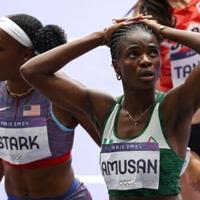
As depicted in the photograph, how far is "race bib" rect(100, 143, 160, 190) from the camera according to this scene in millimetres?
2064

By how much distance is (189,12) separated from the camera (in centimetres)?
257

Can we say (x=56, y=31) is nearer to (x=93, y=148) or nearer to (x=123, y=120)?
(x=123, y=120)

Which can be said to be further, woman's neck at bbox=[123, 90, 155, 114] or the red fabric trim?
the red fabric trim

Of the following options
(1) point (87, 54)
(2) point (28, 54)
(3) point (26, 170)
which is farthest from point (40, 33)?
(1) point (87, 54)

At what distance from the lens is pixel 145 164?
206 centimetres

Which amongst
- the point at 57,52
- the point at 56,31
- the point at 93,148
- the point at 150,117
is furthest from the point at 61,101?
the point at 93,148

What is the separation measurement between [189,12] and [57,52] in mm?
571

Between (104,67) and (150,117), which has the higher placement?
(150,117)

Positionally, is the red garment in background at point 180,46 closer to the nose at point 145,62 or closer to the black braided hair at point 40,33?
the black braided hair at point 40,33

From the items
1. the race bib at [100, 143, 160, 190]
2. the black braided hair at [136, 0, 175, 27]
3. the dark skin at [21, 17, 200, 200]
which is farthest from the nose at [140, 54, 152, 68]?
the black braided hair at [136, 0, 175, 27]

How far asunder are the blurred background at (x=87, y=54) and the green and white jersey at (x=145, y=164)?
A: 187 centimetres

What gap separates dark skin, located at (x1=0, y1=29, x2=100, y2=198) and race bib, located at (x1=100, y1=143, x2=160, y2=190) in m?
0.56

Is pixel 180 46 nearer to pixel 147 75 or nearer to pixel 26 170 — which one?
pixel 147 75

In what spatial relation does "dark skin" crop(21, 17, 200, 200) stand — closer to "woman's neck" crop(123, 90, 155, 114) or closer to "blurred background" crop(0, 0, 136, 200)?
"woman's neck" crop(123, 90, 155, 114)
